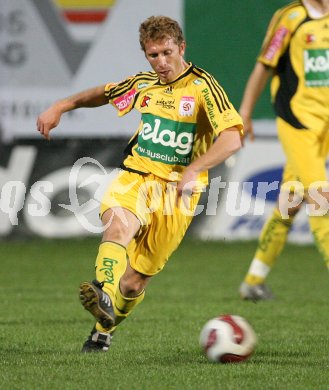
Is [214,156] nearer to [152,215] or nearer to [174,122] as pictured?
[174,122]

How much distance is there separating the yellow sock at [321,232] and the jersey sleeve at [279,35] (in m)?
1.26

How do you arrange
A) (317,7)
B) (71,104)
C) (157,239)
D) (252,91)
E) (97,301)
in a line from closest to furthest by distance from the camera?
(97,301) → (157,239) → (71,104) → (252,91) → (317,7)

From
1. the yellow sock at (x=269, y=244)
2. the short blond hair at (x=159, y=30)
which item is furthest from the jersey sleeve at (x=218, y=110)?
the yellow sock at (x=269, y=244)

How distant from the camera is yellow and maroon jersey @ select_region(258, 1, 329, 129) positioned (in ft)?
24.9

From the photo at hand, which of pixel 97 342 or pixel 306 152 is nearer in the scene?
pixel 97 342

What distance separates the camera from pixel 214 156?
18.8 feet

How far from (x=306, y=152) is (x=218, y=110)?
1.68 metres

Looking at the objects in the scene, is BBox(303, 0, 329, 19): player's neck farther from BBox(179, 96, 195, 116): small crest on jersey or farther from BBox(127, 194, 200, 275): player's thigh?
BBox(127, 194, 200, 275): player's thigh

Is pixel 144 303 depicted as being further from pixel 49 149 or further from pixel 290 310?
pixel 49 149

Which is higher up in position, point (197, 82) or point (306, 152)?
point (197, 82)

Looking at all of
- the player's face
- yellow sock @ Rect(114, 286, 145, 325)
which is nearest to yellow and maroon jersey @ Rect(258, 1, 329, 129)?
the player's face

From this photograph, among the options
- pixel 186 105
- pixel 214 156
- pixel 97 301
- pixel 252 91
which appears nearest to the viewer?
pixel 97 301

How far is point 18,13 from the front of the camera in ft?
44.8

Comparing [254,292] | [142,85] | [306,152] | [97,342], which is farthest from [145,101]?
[254,292]
